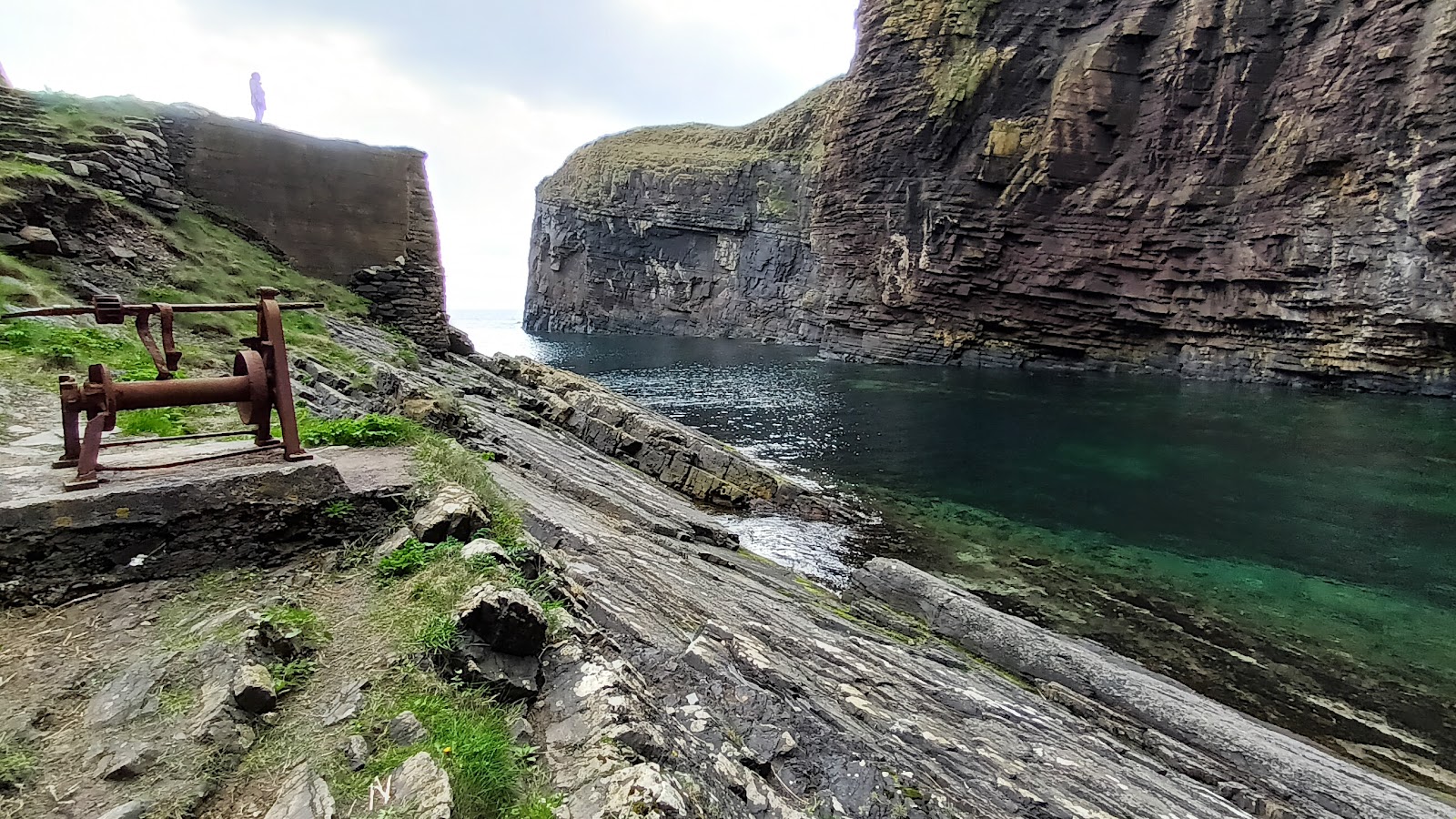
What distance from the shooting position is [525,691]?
3.74m

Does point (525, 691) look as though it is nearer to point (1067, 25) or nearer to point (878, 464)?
point (878, 464)

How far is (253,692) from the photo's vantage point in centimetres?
323

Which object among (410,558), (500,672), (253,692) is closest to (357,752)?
(253,692)

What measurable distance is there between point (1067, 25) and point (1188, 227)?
1662cm

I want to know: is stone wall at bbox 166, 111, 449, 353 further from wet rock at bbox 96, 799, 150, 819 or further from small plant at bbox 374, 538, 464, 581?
wet rock at bbox 96, 799, 150, 819

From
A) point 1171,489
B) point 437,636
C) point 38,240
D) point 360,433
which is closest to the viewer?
point 437,636

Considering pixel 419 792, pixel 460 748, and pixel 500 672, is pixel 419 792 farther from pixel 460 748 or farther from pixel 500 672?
pixel 500 672

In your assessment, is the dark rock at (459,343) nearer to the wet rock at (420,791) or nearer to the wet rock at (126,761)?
the wet rock at (126,761)

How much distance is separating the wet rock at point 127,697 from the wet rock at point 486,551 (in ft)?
5.15

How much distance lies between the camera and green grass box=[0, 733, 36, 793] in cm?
264

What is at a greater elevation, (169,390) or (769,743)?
(169,390)

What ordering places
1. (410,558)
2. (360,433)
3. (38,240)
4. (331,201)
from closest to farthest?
(410,558) → (360,433) → (38,240) → (331,201)

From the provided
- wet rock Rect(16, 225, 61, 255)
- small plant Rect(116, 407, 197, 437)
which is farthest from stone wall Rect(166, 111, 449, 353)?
small plant Rect(116, 407, 197, 437)

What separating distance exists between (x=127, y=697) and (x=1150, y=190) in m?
53.8
